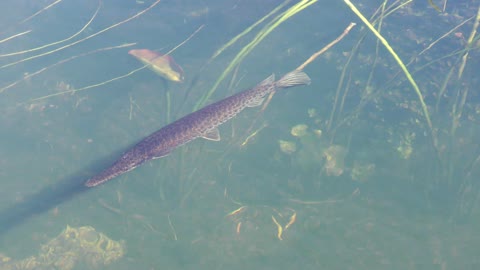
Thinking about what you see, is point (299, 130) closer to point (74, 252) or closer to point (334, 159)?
point (334, 159)

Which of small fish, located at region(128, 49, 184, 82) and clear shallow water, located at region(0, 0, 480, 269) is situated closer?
clear shallow water, located at region(0, 0, 480, 269)

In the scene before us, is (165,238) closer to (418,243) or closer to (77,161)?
(77,161)

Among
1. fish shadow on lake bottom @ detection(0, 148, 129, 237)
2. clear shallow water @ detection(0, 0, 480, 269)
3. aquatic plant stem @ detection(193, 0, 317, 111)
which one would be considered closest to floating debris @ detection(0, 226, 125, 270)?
clear shallow water @ detection(0, 0, 480, 269)

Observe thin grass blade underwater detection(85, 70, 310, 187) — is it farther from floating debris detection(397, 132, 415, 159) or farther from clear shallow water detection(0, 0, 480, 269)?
floating debris detection(397, 132, 415, 159)

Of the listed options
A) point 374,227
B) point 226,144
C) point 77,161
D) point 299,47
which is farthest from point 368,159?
point 77,161

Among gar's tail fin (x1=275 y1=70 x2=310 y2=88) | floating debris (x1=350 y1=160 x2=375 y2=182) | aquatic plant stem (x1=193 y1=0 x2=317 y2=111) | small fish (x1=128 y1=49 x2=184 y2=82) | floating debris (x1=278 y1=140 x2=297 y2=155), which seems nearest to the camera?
aquatic plant stem (x1=193 y1=0 x2=317 y2=111)

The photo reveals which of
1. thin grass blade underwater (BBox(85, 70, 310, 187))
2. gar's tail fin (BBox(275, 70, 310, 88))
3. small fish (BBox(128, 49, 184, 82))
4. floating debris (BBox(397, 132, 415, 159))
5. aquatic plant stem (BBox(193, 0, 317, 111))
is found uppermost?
aquatic plant stem (BBox(193, 0, 317, 111))
